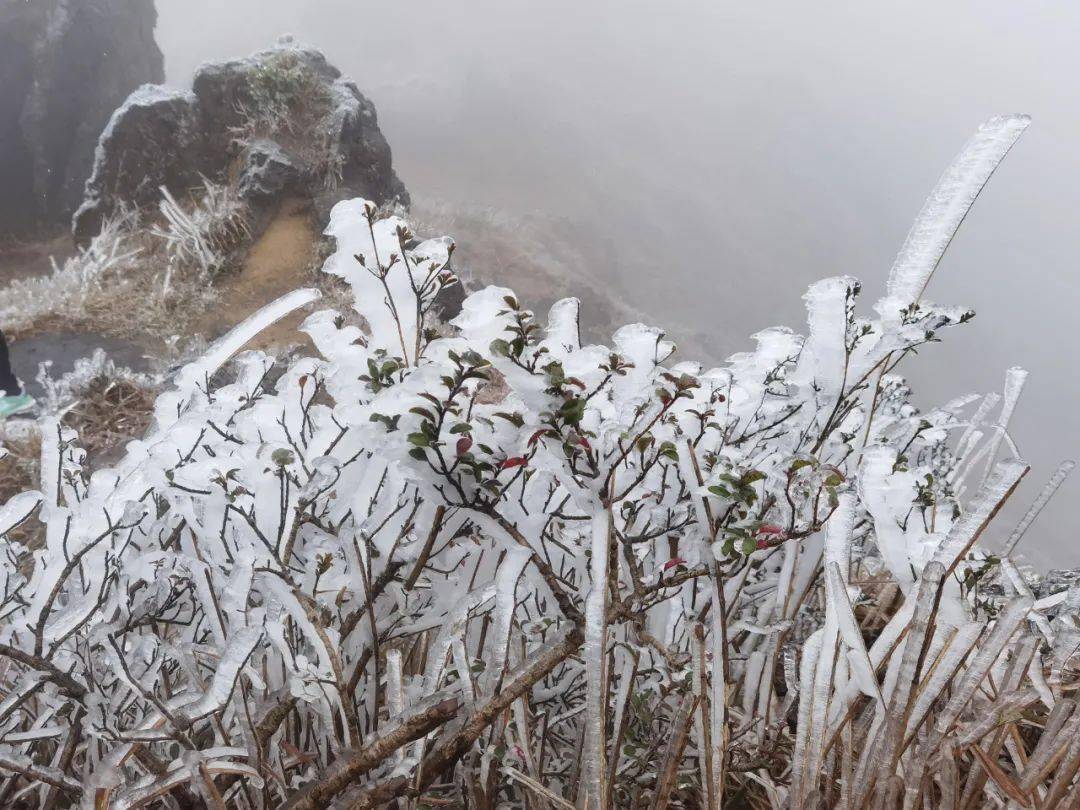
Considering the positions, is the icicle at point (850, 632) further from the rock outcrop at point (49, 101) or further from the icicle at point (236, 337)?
the rock outcrop at point (49, 101)

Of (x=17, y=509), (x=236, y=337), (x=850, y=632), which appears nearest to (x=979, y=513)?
(x=850, y=632)

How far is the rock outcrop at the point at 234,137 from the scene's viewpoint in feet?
25.8

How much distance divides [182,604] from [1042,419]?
47796 millimetres

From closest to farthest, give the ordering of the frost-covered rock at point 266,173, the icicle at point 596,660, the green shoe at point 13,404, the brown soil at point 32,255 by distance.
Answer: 1. the icicle at point 596,660
2. the green shoe at point 13,404
3. the frost-covered rock at point 266,173
4. the brown soil at point 32,255

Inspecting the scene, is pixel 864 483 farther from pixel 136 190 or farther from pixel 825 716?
pixel 136 190

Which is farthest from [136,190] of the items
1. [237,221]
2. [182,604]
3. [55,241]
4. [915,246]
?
[915,246]

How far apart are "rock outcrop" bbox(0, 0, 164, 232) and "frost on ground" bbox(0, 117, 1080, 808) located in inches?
577

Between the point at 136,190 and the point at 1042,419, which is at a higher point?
the point at 1042,419

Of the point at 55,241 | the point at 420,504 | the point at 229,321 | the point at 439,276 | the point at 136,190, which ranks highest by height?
the point at 55,241

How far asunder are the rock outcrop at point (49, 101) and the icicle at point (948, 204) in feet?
50.3

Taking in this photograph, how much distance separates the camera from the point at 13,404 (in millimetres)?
4621

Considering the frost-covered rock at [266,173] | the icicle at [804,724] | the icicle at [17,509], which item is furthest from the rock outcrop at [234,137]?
the icicle at [804,724]

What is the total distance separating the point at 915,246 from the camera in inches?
30.9

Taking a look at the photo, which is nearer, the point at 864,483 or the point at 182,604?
the point at 864,483
